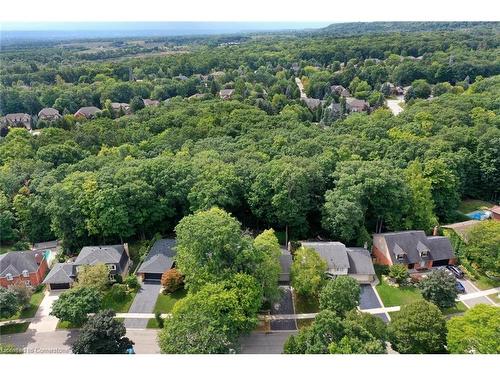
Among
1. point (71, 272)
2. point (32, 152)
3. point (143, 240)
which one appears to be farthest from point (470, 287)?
point (32, 152)

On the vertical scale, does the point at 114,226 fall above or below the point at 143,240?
above

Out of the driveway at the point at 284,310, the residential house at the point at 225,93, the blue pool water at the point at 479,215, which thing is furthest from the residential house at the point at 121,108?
the blue pool water at the point at 479,215

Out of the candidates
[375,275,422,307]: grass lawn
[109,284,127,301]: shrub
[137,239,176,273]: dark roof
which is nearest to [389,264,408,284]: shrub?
[375,275,422,307]: grass lawn

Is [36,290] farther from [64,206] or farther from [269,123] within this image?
[269,123]

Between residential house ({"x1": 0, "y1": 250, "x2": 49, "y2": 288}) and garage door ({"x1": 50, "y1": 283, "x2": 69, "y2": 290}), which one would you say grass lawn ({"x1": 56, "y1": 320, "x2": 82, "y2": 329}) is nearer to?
garage door ({"x1": 50, "y1": 283, "x2": 69, "y2": 290})

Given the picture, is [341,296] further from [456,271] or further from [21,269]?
[21,269]

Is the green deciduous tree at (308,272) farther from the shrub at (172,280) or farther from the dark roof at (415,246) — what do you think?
the shrub at (172,280)

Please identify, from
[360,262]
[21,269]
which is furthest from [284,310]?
[21,269]
